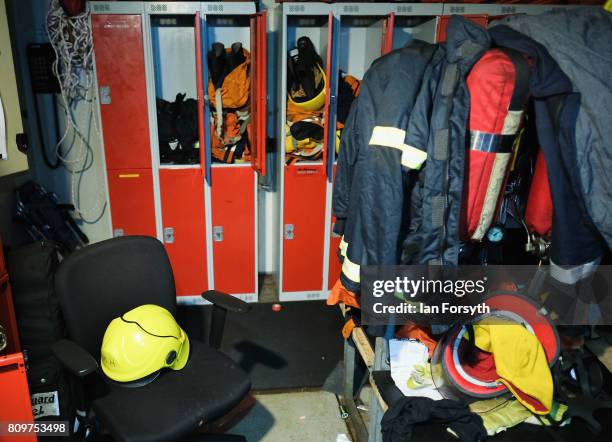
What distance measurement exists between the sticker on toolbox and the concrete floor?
0.80 metres

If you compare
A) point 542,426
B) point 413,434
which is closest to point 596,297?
point 542,426

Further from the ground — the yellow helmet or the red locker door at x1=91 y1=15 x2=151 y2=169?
the red locker door at x1=91 y1=15 x2=151 y2=169

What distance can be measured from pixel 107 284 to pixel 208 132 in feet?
4.71

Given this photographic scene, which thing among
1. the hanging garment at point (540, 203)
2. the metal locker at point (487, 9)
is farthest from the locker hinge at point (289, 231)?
the hanging garment at point (540, 203)

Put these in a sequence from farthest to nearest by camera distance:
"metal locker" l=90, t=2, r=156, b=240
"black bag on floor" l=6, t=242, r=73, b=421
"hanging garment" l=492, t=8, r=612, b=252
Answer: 1. "metal locker" l=90, t=2, r=156, b=240
2. "black bag on floor" l=6, t=242, r=73, b=421
3. "hanging garment" l=492, t=8, r=612, b=252

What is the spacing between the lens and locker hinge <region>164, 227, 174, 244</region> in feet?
10.2

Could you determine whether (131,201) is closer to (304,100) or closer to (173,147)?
(173,147)

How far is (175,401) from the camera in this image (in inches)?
63.9

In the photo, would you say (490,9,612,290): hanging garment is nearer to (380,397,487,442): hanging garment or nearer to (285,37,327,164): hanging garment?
(380,397,487,442): hanging garment

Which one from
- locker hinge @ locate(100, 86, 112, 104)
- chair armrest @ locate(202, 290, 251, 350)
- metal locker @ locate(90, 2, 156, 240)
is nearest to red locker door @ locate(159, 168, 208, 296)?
metal locker @ locate(90, 2, 156, 240)

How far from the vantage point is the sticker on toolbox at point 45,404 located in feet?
5.81

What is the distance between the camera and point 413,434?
144 centimetres

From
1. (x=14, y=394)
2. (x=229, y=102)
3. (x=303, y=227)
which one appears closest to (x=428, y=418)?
(x=14, y=394)

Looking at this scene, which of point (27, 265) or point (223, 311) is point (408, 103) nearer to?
point (223, 311)
